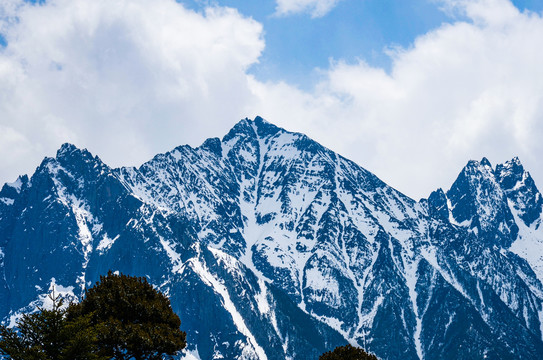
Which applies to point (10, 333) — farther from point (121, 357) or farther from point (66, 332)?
point (121, 357)

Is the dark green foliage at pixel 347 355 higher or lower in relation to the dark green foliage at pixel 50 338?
higher

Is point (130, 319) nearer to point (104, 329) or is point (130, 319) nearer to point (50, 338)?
point (104, 329)

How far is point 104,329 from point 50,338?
292 inches

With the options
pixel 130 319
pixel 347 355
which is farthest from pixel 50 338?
pixel 347 355

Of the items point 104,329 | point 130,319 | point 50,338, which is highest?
point 130,319

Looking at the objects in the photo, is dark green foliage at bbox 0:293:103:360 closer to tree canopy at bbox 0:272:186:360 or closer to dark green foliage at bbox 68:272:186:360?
tree canopy at bbox 0:272:186:360

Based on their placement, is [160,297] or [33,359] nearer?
[33,359]

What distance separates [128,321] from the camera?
227ft

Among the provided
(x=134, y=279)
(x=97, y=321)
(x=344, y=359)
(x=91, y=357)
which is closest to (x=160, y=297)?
(x=134, y=279)

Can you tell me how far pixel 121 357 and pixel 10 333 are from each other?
1205 cm

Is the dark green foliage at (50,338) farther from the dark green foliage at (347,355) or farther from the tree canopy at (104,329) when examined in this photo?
the dark green foliage at (347,355)

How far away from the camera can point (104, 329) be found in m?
65.2

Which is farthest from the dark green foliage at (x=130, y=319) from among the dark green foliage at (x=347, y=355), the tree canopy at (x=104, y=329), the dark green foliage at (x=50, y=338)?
the dark green foliage at (x=347, y=355)

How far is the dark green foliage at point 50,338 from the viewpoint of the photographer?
188 feet
